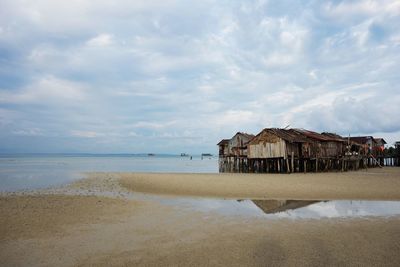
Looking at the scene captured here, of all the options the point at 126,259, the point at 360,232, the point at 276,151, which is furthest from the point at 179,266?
the point at 276,151

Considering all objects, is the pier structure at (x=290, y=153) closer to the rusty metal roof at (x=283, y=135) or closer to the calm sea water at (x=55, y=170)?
the rusty metal roof at (x=283, y=135)

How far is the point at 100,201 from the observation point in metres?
15.2

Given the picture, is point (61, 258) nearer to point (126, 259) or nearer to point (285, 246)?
point (126, 259)

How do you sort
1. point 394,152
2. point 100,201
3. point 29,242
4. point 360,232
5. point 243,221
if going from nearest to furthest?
point 29,242 < point 360,232 < point 243,221 < point 100,201 < point 394,152

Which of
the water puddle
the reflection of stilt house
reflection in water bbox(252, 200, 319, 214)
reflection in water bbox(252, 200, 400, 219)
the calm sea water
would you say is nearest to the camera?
reflection in water bbox(252, 200, 400, 219)

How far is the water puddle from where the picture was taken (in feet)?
38.4

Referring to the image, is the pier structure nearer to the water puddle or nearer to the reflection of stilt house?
the reflection of stilt house

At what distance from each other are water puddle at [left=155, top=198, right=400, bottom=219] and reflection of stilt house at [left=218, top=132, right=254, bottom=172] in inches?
1021

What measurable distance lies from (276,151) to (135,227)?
27127mm

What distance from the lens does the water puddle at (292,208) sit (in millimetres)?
11719

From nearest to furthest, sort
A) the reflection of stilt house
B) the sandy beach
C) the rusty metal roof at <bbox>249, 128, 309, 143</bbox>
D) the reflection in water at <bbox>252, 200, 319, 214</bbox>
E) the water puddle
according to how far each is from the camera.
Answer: the sandy beach
the water puddle
the reflection in water at <bbox>252, 200, 319, 214</bbox>
the rusty metal roof at <bbox>249, 128, 309, 143</bbox>
the reflection of stilt house

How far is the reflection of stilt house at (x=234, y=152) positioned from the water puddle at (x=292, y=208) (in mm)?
25932

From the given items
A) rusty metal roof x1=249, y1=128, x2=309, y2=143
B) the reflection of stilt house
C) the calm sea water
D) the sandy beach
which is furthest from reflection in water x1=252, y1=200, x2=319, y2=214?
the reflection of stilt house

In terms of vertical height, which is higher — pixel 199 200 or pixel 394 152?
pixel 394 152
